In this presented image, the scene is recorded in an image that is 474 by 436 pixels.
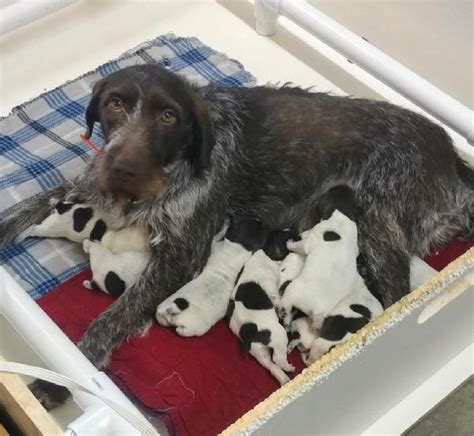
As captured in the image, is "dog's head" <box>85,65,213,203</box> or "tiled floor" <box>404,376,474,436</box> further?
"tiled floor" <box>404,376,474,436</box>

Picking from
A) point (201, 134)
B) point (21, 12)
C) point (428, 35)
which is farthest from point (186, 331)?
point (428, 35)

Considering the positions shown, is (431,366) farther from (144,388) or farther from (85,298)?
(85,298)

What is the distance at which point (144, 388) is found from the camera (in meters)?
2.39

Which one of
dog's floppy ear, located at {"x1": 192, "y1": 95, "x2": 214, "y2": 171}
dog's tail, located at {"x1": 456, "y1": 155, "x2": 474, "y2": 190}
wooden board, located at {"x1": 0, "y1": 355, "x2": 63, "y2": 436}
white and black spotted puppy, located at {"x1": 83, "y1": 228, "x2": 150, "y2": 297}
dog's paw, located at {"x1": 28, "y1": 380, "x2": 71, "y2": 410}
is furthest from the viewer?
dog's tail, located at {"x1": 456, "y1": 155, "x2": 474, "y2": 190}

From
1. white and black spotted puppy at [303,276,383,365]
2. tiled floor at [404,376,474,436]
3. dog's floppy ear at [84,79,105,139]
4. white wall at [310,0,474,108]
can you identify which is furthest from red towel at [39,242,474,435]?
white wall at [310,0,474,108]

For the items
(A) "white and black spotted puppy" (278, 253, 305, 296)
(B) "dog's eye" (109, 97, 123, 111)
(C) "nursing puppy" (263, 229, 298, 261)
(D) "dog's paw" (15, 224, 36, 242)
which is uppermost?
(B) "dog's eye" (109, 97, 123, 111)

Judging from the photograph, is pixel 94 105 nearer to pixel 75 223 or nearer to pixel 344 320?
Answer: pixel 75 223

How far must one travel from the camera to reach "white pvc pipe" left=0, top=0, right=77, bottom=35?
324 centimetres

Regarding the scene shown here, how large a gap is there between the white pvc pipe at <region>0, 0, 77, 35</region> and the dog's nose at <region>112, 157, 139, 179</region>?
1205 mm

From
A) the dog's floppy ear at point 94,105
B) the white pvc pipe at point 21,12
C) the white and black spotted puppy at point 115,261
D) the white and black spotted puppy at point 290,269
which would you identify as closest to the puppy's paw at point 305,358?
the white and black spotted puppy at point 290,269

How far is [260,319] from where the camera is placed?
93.7 inches

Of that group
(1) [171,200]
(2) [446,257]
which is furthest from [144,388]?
(2) [446,257]

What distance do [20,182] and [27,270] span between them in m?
0.40

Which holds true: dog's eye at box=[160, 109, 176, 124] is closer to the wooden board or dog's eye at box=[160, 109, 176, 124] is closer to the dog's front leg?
the dog's front leg
